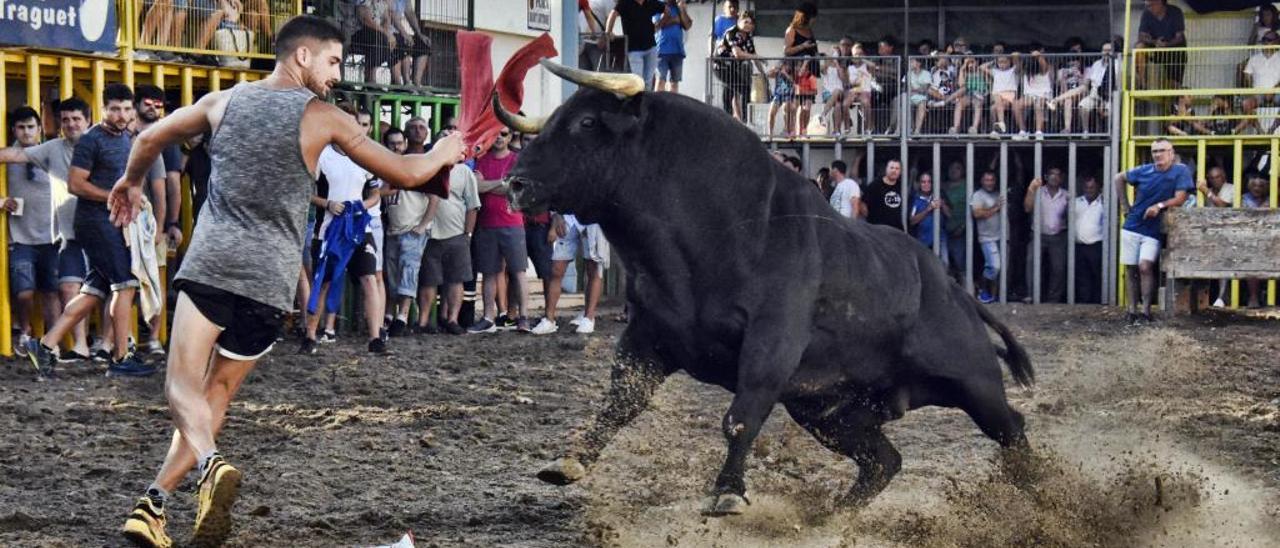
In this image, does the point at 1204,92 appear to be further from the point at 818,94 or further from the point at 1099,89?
the point at 818,94

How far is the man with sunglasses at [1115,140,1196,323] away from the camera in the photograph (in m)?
16.4

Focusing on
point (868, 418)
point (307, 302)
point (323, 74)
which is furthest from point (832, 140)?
point (323, 74)

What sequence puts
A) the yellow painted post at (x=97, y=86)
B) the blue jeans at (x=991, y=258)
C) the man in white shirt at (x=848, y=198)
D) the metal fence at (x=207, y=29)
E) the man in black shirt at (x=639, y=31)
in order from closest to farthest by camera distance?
the yellow painted post at (x=97, y=86) < the metal fence at (x=207, y=29) < the man in white shirt at (x=848, y=198) < the man in black shirt at (x=639, y=31) < the blue jeans at (x=991, y=258)

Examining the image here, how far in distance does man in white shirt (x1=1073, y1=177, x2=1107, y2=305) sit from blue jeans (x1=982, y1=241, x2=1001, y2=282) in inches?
34.4

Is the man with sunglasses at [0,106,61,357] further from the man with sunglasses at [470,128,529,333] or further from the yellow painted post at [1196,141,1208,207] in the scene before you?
the yellow painted post at [1196,141,1208,207]

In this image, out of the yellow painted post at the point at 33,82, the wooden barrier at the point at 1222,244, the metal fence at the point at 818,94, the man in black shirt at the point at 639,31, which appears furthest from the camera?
the metal fence at the point at 818,94

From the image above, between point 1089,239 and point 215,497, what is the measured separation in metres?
15.4

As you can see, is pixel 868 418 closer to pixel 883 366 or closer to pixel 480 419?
pixel 883 366

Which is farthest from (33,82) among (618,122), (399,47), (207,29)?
(618,122)

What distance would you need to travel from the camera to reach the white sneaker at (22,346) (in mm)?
11377

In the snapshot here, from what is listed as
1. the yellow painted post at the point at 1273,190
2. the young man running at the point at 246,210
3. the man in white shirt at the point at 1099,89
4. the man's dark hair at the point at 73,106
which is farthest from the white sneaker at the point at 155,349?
the yellow painted post at the point at 1273,190

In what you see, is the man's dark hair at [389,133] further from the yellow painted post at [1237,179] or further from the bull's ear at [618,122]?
the yellow painted post at [1237,179]

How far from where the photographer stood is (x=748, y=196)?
619cm

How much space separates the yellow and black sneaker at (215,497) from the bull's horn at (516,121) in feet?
5.30
